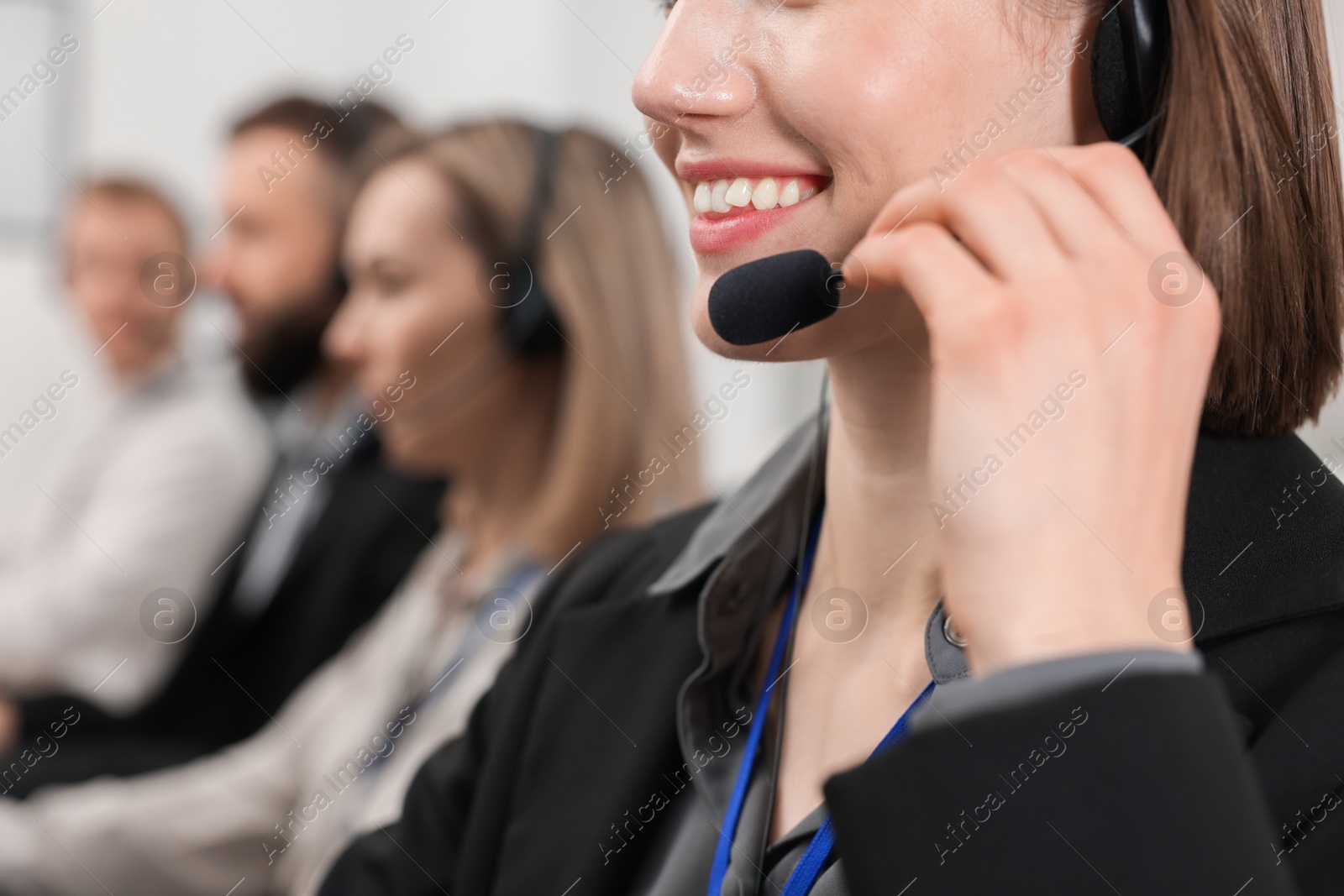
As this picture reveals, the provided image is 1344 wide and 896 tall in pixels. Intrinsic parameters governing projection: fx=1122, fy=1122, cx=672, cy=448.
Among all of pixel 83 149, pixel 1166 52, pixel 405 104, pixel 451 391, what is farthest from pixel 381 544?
pixel 83 149

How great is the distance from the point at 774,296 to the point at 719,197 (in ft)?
0.31

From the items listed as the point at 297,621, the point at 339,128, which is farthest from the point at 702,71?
the point at 339,128

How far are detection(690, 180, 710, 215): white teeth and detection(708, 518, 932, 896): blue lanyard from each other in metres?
0.28

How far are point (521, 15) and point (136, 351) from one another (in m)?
1.38

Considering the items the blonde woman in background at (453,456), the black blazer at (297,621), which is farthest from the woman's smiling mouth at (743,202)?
the black blazer at (297,621)

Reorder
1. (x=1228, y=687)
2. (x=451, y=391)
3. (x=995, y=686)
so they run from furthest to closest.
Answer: (x=451, y=391), (x=1228, y=687), (x=995, y=686)

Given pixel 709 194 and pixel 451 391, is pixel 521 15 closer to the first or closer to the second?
pixel 451 391

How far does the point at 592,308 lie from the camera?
4.89 feet

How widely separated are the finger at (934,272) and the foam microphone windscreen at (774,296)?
2.2 inches

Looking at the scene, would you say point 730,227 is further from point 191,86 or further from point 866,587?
point 191,86

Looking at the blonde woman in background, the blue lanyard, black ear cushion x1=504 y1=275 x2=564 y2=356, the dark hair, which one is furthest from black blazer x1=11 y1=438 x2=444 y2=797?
the blue lanyard

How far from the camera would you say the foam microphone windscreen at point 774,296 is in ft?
2.02

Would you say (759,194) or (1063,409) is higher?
(759,194)

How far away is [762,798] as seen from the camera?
28.1 inches
